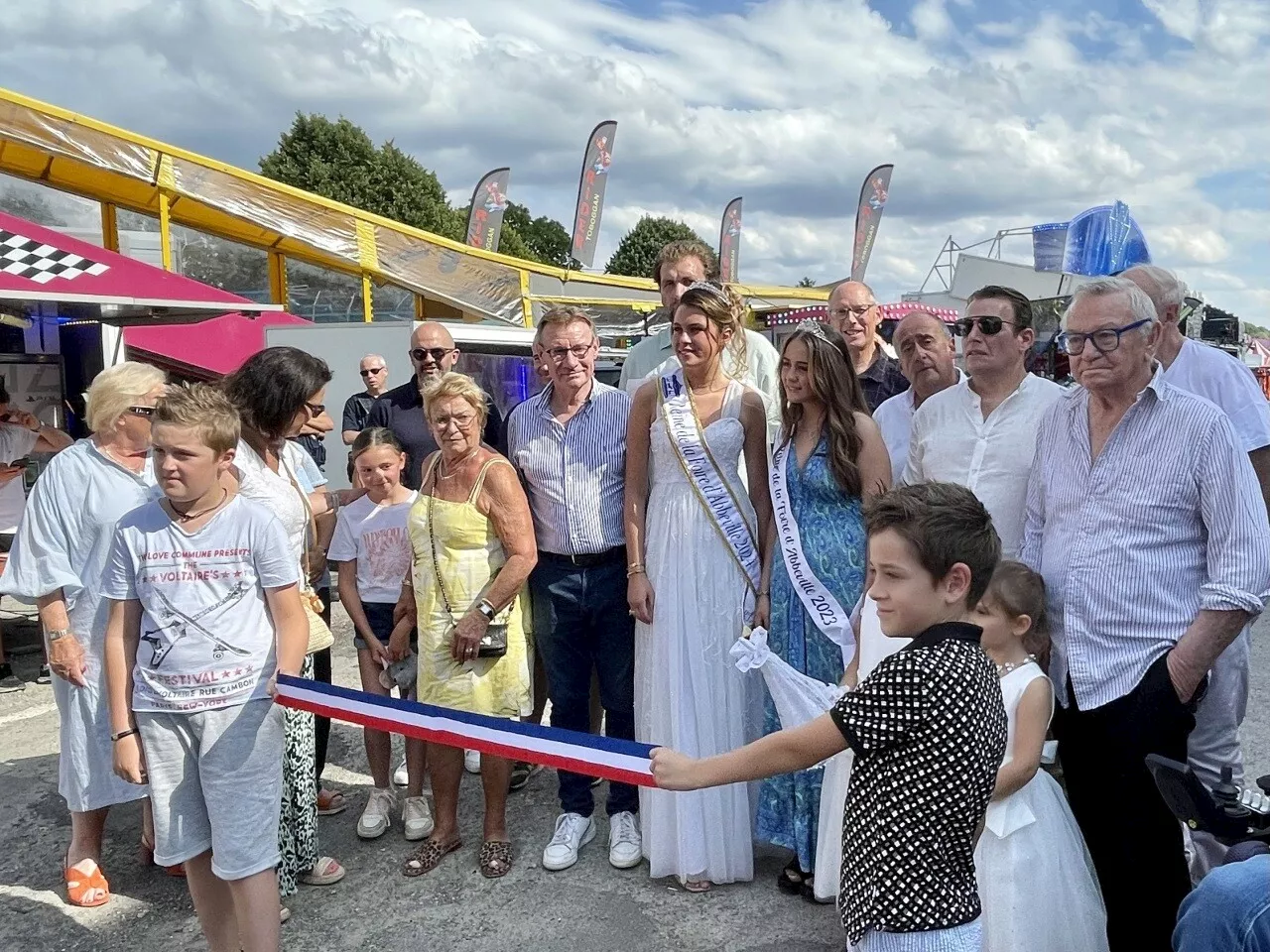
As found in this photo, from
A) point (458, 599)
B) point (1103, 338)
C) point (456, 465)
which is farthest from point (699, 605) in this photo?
point (1103, 338)

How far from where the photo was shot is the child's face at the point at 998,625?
2.29m

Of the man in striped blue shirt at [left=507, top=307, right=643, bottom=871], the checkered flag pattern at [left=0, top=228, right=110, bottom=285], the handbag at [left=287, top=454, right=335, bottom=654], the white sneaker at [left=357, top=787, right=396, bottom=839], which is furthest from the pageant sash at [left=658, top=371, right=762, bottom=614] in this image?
the checkered flag pattern at [left=0, top=228, right=110, bottom=285]

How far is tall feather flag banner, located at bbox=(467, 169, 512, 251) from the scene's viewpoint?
20.1 m

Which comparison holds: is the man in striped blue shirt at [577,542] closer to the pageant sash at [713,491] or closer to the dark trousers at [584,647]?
the dark trousers at [584,647]

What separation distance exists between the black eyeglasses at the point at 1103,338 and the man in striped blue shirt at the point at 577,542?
146cm

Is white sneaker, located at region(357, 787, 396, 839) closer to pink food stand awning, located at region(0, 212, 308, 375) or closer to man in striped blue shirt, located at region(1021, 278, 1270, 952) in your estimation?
man in striped blue shirt, located at region(1021, 278, 1270, 952)

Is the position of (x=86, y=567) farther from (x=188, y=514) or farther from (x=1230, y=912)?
(x=1230, y=912)

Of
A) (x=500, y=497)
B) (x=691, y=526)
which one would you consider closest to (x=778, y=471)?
(x=691, y=526)

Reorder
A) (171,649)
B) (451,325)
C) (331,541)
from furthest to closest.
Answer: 1. (451,325)
2. (331,541)
3. (171,649)

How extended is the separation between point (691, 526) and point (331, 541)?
4.59 ft

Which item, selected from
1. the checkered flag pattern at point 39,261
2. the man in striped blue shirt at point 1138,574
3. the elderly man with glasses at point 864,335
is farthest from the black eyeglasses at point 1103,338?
the checkered flag pattern at point 39,261

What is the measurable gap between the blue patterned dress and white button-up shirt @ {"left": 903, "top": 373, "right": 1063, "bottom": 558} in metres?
0.33

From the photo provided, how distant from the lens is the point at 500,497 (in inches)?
118

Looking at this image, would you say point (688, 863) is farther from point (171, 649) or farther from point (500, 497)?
point (171, 649)
